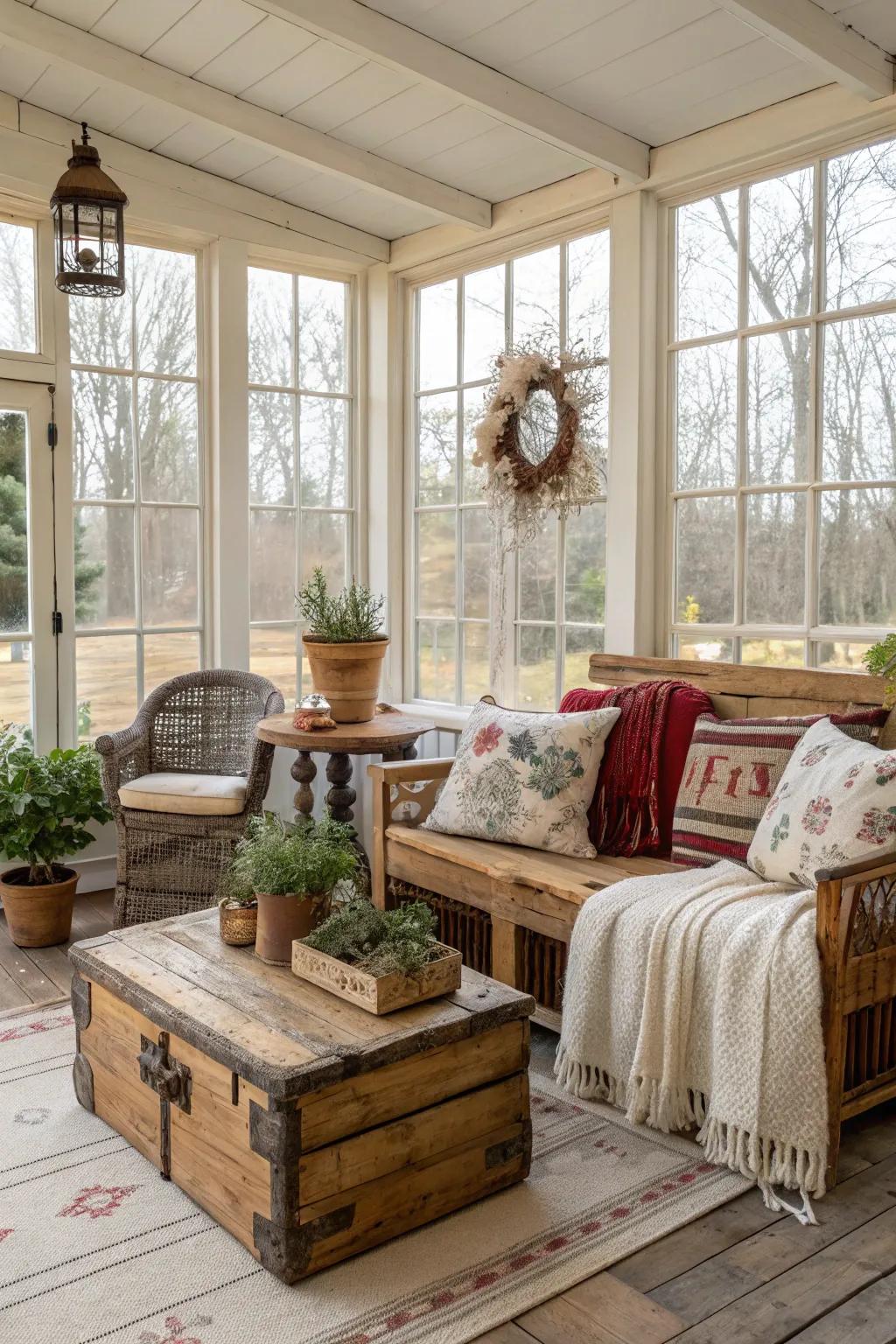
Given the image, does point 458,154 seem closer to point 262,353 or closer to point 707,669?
point 262,353

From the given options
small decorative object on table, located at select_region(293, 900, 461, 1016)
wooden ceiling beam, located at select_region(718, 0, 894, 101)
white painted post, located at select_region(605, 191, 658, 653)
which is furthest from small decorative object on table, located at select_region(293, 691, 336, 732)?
wooden ceiling beam, located at select_region(718, 0, 894, 101)

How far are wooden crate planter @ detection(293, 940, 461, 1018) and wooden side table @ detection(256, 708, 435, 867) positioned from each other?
136 centimetres

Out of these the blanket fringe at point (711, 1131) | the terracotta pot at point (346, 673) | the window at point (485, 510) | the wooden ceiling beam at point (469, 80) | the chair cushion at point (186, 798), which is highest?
the wooden ceiling beam at point (469, 80)

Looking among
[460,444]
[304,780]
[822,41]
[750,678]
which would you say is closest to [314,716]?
[304,780]

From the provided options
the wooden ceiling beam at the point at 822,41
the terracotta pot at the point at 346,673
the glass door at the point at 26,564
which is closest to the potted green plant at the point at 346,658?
the terracotta pot at the point at 346,673

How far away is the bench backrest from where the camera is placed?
2.88 m

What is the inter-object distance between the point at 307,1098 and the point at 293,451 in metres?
3.13

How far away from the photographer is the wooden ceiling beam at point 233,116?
3188 mm

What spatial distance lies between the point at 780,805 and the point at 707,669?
2.43ft

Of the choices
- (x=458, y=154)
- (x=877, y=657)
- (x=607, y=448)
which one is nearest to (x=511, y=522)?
(x=607, y=448)

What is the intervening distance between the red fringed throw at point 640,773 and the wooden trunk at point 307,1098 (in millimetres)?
847

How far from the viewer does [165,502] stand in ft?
14.0

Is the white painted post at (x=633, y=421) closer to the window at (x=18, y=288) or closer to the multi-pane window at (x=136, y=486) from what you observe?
the multi-pane window at (x=136, y=486)

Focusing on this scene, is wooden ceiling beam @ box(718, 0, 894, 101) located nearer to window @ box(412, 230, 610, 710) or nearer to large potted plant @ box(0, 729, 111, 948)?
window @ box(412, 230, 610, 710)
